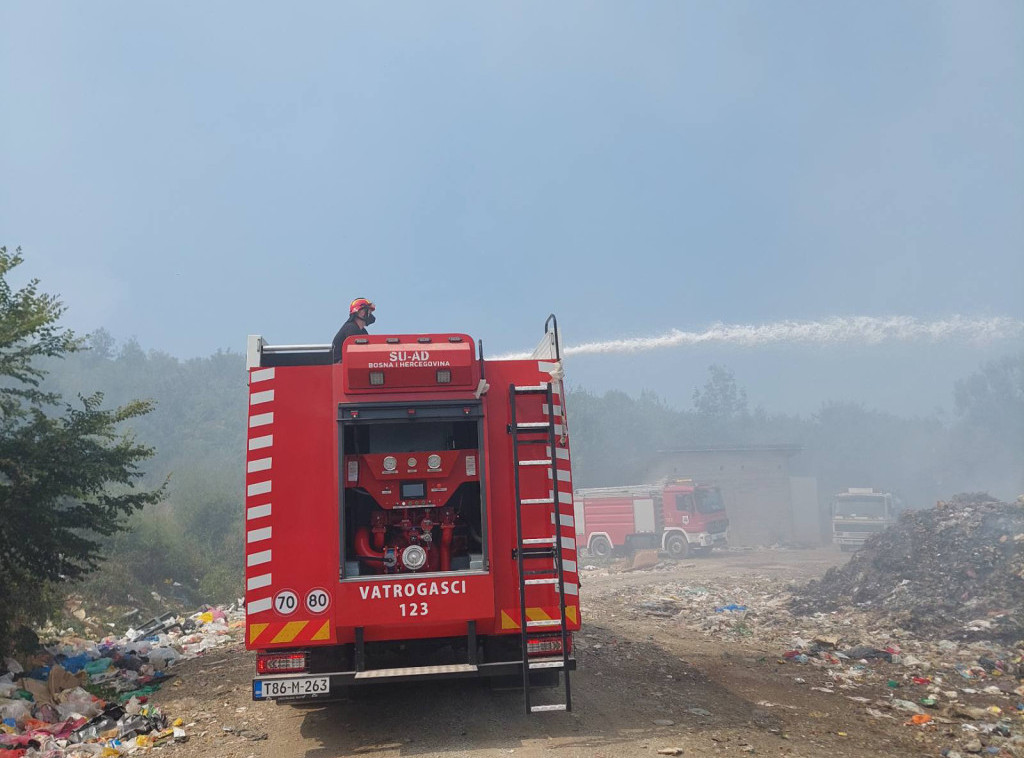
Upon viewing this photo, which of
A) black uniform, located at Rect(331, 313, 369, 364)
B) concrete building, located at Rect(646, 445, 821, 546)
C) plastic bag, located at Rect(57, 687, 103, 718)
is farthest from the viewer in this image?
concrete building, located at Rect(646, 445, 821, 546)

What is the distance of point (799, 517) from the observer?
159 feet

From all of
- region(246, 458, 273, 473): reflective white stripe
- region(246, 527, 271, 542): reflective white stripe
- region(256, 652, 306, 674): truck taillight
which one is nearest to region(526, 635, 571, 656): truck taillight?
region(256, 652, 306, 674): truck taillight

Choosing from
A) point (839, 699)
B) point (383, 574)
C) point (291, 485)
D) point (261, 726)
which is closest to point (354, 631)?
point (383, 574)

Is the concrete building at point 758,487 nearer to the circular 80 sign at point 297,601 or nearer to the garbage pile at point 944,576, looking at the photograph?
the garbage pile at point 944,576

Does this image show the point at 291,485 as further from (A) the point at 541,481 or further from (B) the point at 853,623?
(B) the point at 853,623

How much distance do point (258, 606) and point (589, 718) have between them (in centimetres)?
295

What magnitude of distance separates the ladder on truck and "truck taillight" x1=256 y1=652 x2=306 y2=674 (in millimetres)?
1754

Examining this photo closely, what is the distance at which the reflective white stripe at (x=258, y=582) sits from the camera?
609cm

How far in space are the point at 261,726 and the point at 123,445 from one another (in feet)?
18.8

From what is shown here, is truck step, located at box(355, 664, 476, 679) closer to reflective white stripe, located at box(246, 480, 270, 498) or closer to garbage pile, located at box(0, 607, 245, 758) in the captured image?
reflective white stripe, located at box(246, 480, 270, 498)

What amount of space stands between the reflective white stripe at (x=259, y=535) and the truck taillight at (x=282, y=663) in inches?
36.0

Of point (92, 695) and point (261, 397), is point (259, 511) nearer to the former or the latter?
point (261, 397)

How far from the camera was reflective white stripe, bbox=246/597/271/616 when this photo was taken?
6047 millimetres

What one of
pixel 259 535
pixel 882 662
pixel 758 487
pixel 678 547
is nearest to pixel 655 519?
pixel 678 547
